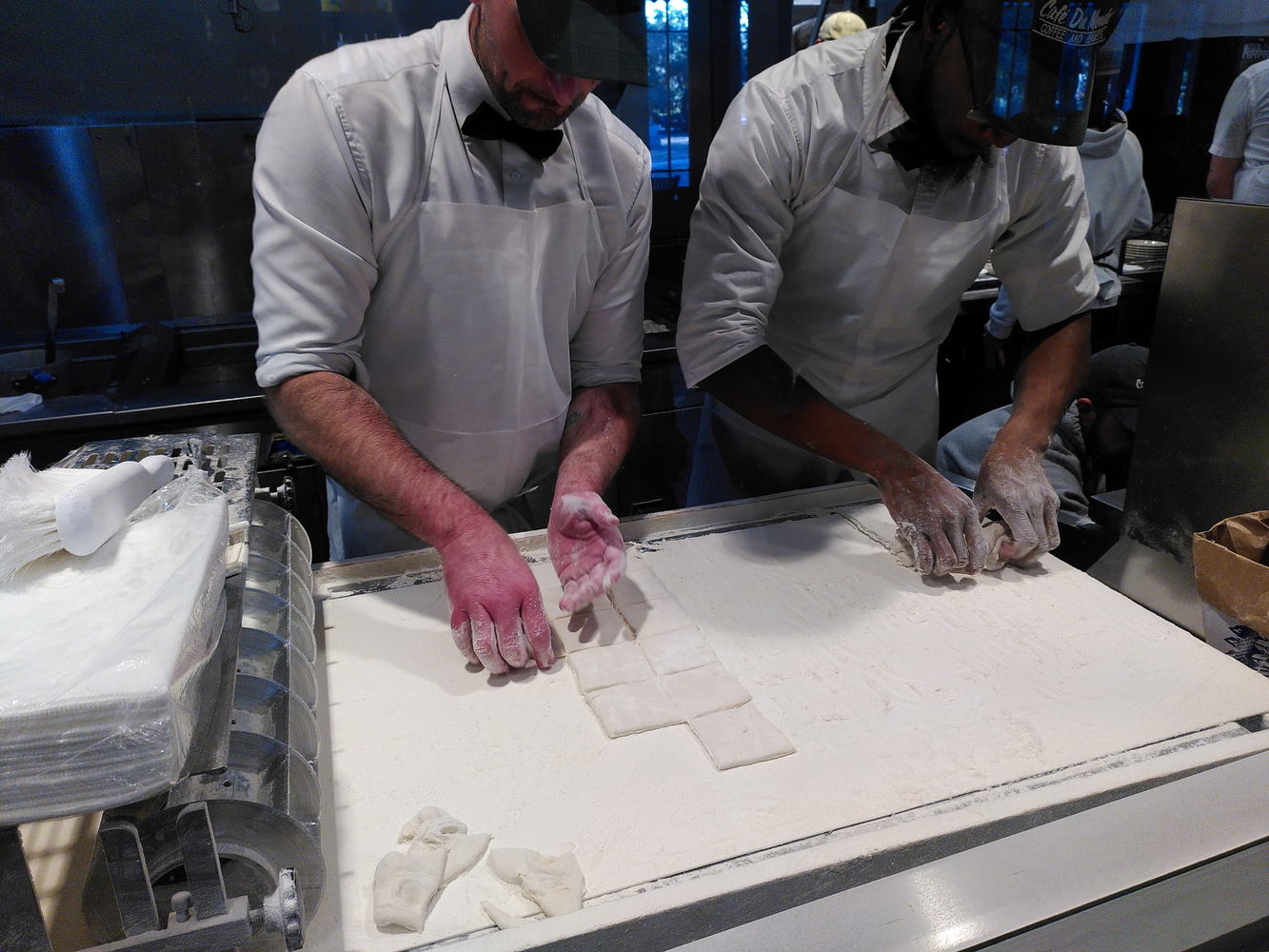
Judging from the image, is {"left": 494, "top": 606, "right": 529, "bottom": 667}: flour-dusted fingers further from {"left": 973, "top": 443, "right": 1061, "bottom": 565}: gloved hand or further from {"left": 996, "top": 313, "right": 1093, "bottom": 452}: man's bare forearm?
{"left": 996, "top": 313, "right": 1093, "bottom": 452}: man's bare forearm

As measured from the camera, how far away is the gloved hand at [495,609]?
1.29 metres

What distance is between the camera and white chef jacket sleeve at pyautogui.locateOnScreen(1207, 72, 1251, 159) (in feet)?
7.36

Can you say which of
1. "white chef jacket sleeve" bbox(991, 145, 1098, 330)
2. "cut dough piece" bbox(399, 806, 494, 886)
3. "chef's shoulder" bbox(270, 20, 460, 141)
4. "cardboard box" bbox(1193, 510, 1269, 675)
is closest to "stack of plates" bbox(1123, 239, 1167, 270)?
"white chef jacket sleeve" bbox(991, 145, 1098, 330)

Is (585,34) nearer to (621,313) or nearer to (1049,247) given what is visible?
(621,313)

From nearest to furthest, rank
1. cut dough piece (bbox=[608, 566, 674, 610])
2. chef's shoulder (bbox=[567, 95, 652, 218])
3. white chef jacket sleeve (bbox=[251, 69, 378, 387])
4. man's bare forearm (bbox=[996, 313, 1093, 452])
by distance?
white chef jacket sleeve (bbox=[251, 69, 378, 387]), cut dough piece (bbox=[608, 566, 674, 610]), chef's shoulder (bbox=[567, 95, 652, 218]), man's bare forearm (bbox=[996, 313, 1093, 452])

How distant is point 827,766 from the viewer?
1118mm

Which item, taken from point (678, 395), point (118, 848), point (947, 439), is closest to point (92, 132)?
point (678, 395)

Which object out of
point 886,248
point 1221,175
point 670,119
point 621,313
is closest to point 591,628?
point 621,313

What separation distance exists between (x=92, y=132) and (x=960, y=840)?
300 centimetres

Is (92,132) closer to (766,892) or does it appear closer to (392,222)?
(392,222)

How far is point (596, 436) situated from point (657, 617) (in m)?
0.45

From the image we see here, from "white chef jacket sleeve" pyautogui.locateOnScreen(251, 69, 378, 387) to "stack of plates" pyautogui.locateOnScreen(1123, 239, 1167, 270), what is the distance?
5.80 ft

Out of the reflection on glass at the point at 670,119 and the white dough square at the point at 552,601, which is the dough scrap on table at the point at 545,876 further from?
the reflection on glass at the point at 670,119

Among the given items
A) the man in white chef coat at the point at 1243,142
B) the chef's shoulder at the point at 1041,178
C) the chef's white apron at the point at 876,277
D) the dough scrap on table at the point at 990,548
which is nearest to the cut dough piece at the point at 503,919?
the dough scrap on table at the point at 990,548
